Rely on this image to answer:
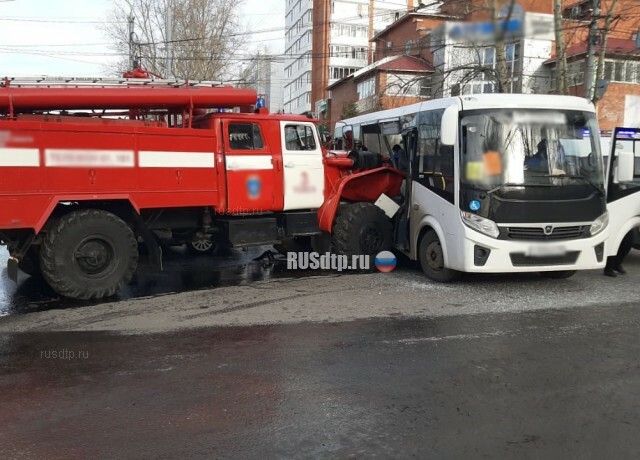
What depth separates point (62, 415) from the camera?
4.04m

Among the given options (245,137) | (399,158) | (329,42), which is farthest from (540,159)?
(329,42)

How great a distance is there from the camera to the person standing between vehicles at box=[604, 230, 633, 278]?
893cm

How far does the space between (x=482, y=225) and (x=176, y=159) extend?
14.1 ft

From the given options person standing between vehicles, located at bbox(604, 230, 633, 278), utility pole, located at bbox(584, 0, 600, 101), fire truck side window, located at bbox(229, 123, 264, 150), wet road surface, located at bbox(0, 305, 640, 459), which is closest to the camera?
wet road surface, located at bbox(0, 305, 640, 459)

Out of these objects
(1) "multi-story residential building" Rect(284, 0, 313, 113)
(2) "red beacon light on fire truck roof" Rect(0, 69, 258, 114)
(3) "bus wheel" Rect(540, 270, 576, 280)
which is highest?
(1) "multi-story residential building" Rect(284, 0, 313, 113)

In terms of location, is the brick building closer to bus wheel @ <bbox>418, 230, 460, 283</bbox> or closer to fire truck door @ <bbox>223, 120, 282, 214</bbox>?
bus wheel @ <bbox>418, 230, 460, 283</bbox>

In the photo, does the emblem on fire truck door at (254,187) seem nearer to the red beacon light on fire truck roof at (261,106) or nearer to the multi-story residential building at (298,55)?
the red beacon light on fire truck roof at (261,106)

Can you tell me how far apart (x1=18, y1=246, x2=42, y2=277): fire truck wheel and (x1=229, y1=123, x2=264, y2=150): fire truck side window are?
323 cm

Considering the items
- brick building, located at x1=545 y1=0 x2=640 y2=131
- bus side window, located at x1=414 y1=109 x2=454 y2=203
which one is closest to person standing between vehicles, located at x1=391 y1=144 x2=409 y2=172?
Answer: bus side window, located at x1=414 y1=109 x2=454 y2=203

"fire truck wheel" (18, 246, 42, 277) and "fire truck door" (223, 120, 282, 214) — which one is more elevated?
"fire truck door" (223, 120, 282, 214)

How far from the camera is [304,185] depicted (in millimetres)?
9008

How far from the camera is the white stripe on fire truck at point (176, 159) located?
7391mm

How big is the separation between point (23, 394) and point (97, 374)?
0.60 meters

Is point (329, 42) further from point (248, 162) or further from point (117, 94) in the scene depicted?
point (117, 94)
